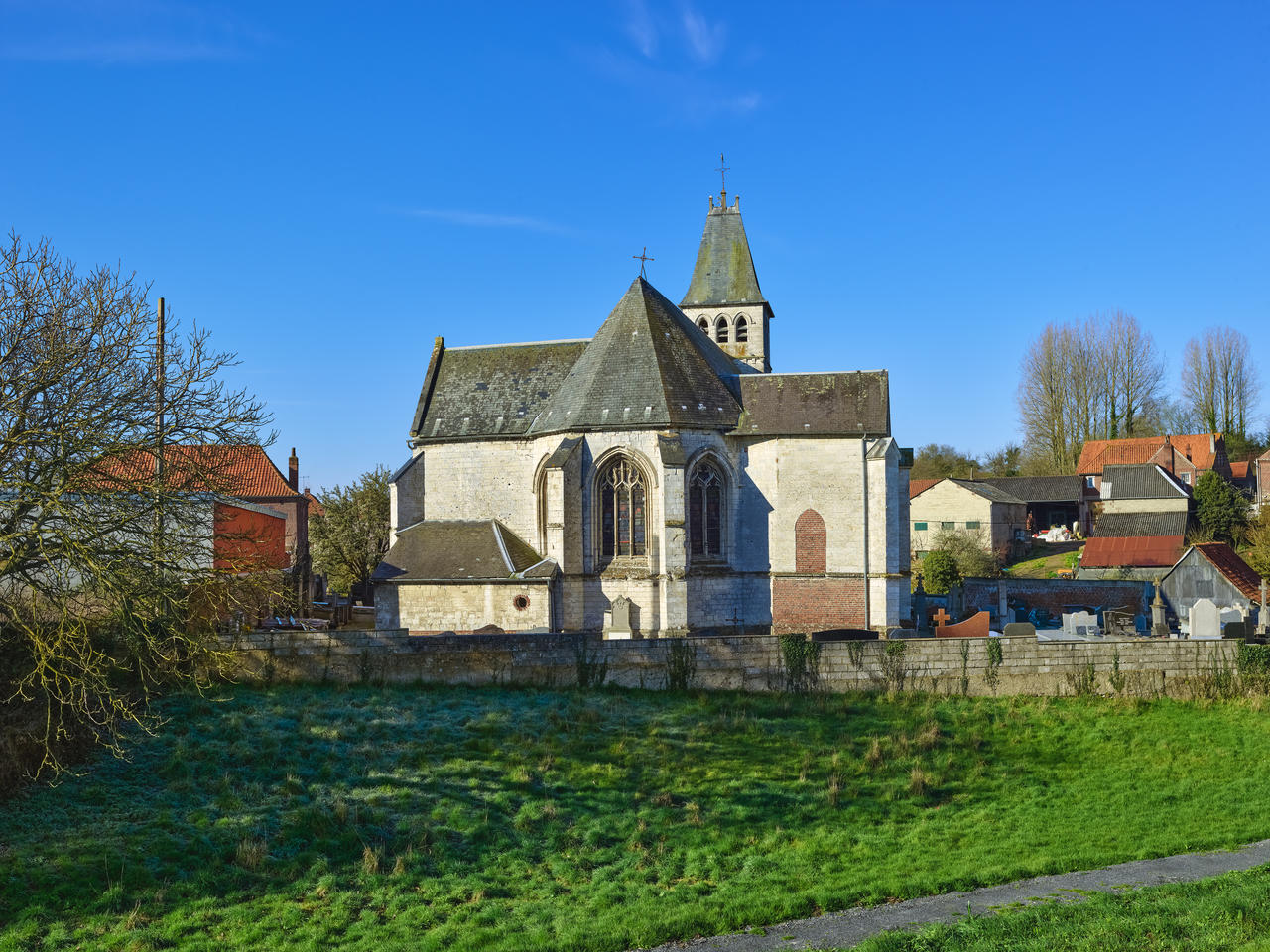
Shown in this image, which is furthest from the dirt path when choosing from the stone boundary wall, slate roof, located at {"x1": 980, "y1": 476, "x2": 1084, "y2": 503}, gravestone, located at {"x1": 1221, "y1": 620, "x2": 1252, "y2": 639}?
slate roof, located at {"x1": 980, "y1": 476, "x2": 1084, "y2": 503}

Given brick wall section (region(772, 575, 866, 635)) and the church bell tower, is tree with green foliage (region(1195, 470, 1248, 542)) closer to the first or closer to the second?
the church bell tower

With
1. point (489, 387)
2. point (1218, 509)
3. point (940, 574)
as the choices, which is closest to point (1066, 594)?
point (940, 574)

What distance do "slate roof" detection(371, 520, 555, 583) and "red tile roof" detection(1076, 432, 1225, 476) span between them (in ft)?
142

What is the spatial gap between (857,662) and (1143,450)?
4927 cm

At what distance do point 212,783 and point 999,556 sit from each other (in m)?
44.3

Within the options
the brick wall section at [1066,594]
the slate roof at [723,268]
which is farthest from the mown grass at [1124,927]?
the slate roof at [723,268]

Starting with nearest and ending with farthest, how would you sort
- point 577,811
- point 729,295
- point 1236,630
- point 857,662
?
point 577,811 → point 857,662 → point 1236,630 → point 729,295

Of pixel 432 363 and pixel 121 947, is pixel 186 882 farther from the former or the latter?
pixel 432 363

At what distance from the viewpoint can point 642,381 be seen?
26797 millimetres

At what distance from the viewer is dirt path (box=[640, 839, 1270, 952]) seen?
9500mm

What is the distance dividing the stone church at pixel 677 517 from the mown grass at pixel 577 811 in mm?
7777

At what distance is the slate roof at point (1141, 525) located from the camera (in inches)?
1882

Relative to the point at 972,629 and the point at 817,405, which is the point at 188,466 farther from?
the point at 972,629

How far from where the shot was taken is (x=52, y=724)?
13.0 m
